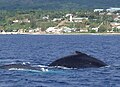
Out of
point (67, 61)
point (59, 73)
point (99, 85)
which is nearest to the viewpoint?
point (99, 85)

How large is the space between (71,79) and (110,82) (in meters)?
3.27

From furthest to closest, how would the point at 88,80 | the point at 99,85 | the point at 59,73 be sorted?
the point at 59,73 < the point at 88,80 < the point at 99,85

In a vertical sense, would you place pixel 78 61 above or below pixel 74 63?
above

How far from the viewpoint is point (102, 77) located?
5028cm

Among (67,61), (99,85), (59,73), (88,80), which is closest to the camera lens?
(99,85)

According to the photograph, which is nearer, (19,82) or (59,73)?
(19,82)

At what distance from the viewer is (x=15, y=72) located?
174ft

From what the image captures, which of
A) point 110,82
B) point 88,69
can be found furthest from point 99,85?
point 88,69

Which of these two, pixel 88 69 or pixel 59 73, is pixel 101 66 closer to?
pixel 88 69

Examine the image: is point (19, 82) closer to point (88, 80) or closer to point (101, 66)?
point (88, 80)

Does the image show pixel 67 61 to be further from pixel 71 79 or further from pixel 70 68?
pixel 71 79

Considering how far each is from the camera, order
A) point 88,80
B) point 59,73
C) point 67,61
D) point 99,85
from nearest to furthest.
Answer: point 99,85 < point 88,80 < point 59,73 < point 67,61

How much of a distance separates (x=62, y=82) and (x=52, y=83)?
2.85 feet

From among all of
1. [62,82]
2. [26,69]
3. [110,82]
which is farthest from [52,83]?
[26,69]
